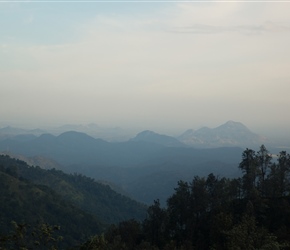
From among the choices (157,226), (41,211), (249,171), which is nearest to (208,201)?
(249,171)

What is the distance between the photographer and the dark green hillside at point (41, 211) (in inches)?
5517

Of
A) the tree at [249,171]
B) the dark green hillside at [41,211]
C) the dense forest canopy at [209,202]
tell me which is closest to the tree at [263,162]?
the dense forest canopy at [209,202]

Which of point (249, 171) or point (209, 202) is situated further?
point (209, 202)

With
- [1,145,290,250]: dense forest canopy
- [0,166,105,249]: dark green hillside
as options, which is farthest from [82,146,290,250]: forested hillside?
[0,166,105,249]: dark green hillside

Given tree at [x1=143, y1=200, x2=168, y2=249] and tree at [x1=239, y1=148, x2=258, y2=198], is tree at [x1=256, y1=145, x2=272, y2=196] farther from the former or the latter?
tree at [x1=143, y1=200, x2=168, y2=249]

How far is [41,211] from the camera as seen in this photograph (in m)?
152

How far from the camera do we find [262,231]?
1194 inches

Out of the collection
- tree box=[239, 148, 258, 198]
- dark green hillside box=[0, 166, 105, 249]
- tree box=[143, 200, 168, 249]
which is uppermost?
tree box=[239, 148, 258, 198]

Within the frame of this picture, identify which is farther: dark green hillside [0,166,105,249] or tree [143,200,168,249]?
dark green hillside [0,166,105,249]

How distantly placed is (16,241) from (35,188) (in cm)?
15666

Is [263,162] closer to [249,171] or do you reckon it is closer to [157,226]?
[249,171]

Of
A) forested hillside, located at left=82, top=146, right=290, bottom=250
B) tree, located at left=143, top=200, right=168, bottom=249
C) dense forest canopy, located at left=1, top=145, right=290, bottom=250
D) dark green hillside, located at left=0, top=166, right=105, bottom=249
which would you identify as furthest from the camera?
dark green hillside, located at left=0, top=166, right=105, bottom=249

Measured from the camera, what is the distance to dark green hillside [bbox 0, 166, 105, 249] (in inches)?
5517

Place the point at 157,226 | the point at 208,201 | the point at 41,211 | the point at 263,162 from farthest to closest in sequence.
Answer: the point at 41,211 → the point at 157,226 → the point at 263,162 → the point at 208,201
